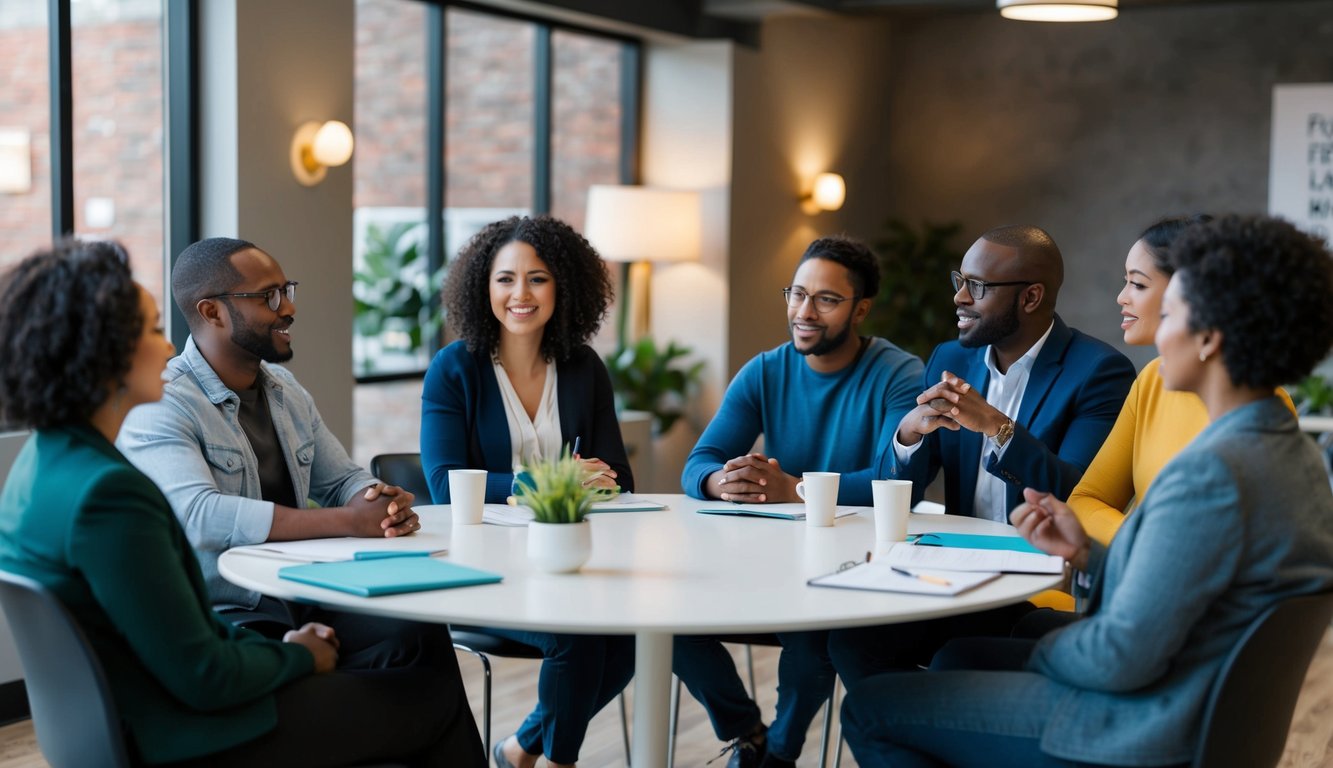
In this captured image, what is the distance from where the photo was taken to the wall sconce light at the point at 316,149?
436 cm

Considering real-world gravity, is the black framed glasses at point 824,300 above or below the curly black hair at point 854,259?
below

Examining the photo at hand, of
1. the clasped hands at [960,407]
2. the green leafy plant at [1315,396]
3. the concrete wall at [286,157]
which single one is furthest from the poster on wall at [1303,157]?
the clasped hands at [960,407]

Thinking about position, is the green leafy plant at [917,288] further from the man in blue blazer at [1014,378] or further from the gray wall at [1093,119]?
the man in blue blazer at [1014,378]

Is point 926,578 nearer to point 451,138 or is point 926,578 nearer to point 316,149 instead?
point 316,149

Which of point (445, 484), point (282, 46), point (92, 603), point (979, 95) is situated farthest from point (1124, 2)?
point (92, 603)

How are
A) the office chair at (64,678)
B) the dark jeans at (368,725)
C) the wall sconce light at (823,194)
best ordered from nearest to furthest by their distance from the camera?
the office chair at (64,678) < the dark jeans at (368,725) < the wall sconce light at (823,194)

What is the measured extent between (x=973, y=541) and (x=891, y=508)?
0.52ft

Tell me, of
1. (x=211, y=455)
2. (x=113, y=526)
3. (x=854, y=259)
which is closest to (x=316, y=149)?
(x=854, y=259)

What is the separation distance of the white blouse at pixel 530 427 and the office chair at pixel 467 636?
23 centimetres

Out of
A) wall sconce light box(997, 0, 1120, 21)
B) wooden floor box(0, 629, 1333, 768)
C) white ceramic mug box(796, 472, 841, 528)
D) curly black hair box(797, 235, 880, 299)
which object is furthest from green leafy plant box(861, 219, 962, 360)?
white ceramic mug box(796, 472, 841, 528)

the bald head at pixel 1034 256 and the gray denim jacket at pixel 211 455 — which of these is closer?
the gray denim jacket at pixel 211 455

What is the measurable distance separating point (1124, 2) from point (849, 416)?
4157 millimetres

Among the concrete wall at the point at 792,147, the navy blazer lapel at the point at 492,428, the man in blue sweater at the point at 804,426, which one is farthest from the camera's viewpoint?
the concrete wall at the point at 792,147

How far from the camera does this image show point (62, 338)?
1763 millimetres
